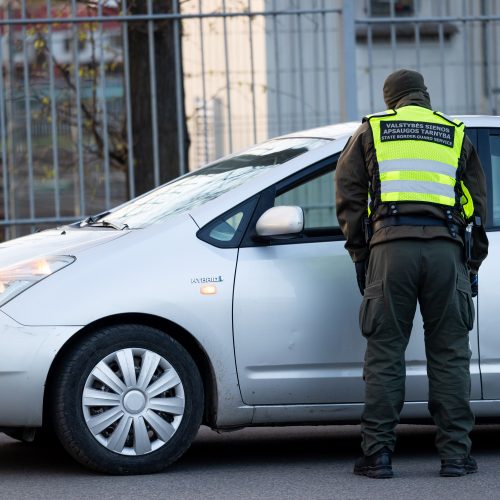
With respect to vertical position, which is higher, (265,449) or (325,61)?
(325,61)

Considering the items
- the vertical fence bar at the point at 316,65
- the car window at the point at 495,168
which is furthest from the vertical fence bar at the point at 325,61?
the car window at the point at 495,168

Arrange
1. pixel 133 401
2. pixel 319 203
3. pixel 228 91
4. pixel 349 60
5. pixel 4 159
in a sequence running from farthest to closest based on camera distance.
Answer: pixel 349 60 → pixel 228 91 → pixel 4 159 → pixel 319 203 → pixel 133 401

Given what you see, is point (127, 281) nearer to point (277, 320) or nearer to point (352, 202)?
point (277, 320)

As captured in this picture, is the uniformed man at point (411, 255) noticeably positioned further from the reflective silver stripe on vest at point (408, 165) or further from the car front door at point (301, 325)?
the car front door at point (301, 325)

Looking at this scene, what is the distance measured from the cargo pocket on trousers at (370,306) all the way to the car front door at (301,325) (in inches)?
10.3

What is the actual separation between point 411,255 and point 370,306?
0.27 m

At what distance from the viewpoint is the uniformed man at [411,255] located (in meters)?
5.13

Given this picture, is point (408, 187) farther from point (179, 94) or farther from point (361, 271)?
point (179, 94)

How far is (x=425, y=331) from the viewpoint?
527cm

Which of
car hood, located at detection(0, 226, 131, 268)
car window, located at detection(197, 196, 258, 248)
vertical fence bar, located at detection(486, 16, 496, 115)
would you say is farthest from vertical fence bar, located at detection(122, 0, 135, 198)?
car window, located at detection(197, 196, 258, 248)

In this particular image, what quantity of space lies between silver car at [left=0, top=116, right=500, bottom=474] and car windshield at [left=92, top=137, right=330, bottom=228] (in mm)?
37

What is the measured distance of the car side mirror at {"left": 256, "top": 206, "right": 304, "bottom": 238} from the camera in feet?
17.4

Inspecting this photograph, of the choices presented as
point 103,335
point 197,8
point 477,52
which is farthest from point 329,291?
point 477,52

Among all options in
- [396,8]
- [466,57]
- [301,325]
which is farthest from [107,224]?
[396,8]
